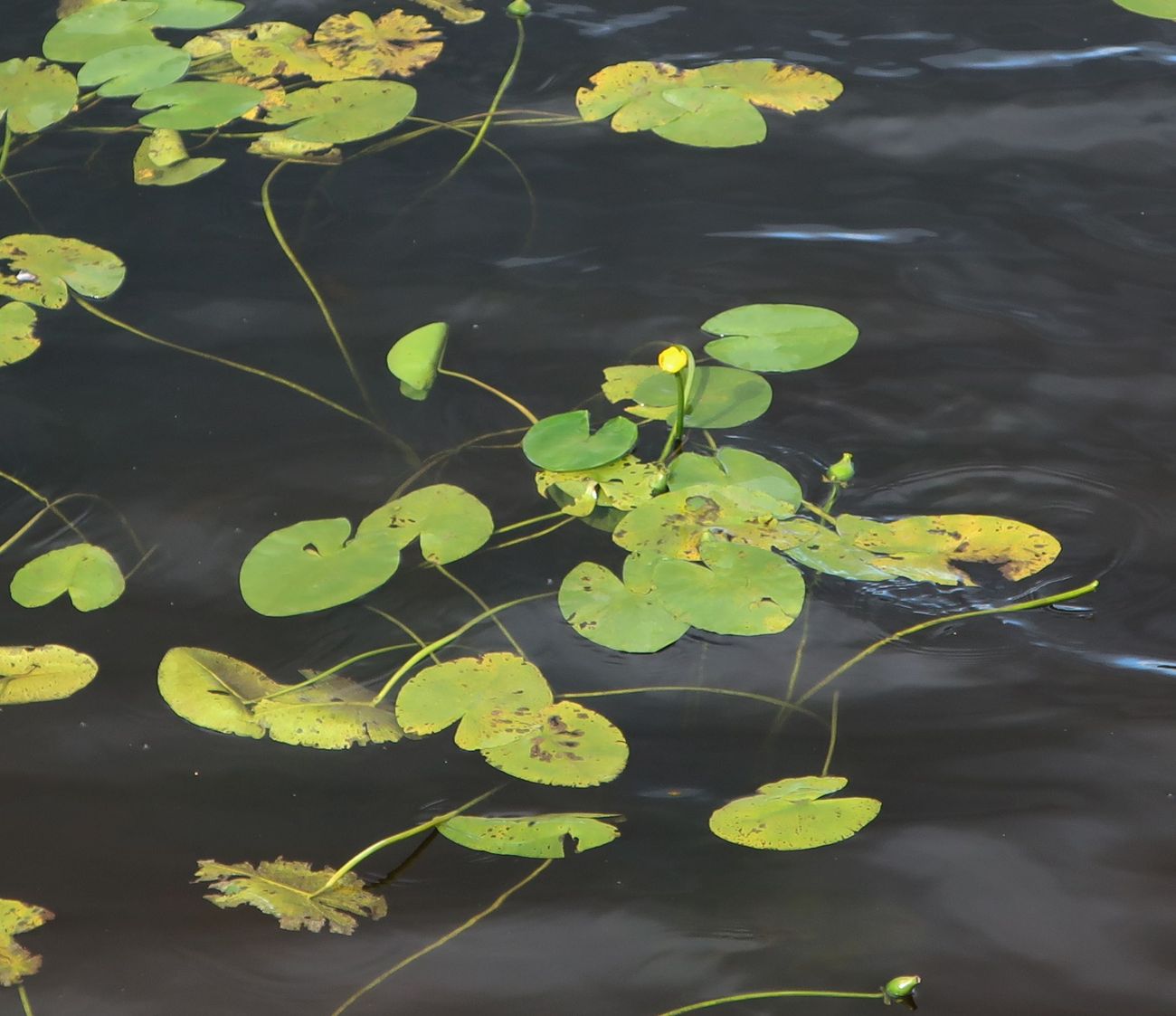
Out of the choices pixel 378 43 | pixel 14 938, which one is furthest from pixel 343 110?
pixel 14 938

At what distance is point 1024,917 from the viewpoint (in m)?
1.09

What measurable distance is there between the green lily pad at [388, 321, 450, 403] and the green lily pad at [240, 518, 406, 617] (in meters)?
0.27

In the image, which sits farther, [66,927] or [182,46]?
[182,46]

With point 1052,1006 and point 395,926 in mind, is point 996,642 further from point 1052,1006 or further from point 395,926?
point 395,926

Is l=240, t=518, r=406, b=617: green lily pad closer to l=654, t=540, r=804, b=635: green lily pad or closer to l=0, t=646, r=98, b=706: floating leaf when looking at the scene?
l=0, t=646, r=98, b=706: floating leaf

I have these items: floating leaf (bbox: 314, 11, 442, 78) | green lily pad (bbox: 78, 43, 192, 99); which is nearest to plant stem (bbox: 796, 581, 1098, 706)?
floating leaf (bbox: 314, 11, 442, 78)

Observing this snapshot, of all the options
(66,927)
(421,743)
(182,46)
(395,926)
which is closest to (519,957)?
(395,926)

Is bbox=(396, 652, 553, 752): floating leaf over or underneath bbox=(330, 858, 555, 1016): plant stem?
over

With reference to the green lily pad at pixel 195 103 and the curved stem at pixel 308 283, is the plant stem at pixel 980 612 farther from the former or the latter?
the green lily pad at pixel 195 103

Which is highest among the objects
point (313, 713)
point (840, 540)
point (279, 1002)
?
point (840, 540)

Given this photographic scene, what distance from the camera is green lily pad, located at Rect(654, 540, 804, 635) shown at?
1263 mm

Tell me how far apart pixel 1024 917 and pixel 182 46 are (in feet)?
6.31

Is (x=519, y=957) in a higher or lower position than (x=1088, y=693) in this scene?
lower

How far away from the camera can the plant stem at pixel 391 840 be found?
44.1 inches
